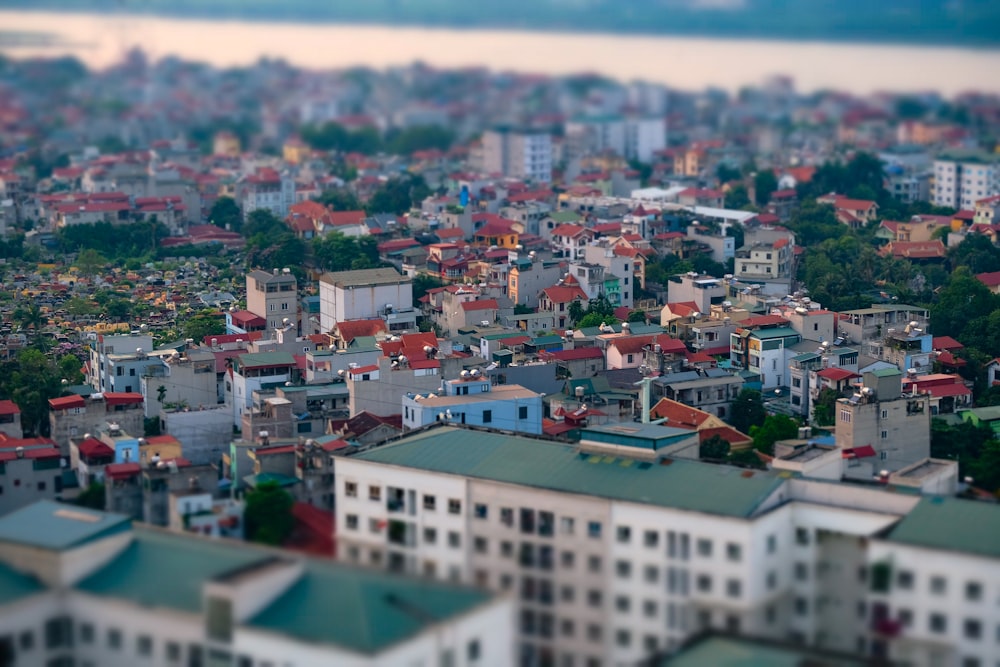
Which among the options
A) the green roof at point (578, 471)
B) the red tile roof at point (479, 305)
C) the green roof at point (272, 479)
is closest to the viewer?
the green roof at point (578, 471)

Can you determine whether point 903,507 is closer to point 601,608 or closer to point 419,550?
point 601,608

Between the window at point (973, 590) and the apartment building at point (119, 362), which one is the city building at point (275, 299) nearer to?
the apartment building at point (119, 362)

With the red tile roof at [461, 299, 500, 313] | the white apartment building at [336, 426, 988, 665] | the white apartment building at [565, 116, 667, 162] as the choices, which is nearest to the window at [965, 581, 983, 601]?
the white apartment building at [336, 426, 988, 665]

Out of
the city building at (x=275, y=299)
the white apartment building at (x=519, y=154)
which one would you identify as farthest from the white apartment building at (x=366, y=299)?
the white apartment building at (x=519, y=154)

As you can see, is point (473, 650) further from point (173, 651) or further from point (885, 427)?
point (885, 427)

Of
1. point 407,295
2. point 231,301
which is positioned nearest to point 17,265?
point 231,301

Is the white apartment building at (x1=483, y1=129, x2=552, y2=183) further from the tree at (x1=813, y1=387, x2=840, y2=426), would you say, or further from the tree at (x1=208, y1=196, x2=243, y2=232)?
the tree at (x1=813, y1=387, x2=840, y2=426)

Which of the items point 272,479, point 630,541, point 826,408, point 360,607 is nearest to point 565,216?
point 826,408
